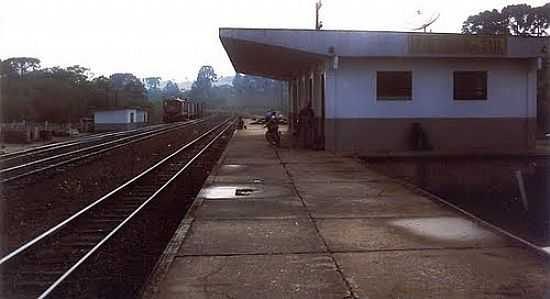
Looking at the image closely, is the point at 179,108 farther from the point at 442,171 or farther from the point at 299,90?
the point at 442,171

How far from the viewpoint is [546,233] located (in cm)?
902

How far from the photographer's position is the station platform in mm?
5938

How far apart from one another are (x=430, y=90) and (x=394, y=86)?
1272 millimetres

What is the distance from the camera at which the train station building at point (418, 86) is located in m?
21.8

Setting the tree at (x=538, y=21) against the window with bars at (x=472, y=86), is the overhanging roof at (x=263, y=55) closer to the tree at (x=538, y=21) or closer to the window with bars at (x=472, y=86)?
the window with bars at (x=472, y=86)

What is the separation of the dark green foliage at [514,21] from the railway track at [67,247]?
3634 centimetres

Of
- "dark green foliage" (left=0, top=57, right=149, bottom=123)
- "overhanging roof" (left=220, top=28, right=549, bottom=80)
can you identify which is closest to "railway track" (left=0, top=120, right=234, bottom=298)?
"overhanging roof" (left=220, top=28, right=549, bottom=80)

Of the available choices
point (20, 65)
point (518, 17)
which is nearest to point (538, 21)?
point (518, 17)

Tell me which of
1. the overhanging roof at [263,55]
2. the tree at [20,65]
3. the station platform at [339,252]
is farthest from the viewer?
the tree at [20,65]

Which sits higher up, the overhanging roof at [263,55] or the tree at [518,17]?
the tree at [518,17]

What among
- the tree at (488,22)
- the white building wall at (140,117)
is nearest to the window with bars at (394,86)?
the tree at (488,22)

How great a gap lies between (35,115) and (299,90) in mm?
37727

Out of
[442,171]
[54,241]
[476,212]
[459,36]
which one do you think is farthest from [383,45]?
[54,241]

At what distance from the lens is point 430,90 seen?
2298 centimetres
